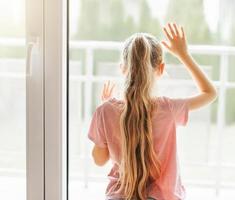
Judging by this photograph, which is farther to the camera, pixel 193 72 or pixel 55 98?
pixel 55 98

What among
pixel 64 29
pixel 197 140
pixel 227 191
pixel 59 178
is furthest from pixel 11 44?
pixel 227 191

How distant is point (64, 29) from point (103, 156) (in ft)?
1.65

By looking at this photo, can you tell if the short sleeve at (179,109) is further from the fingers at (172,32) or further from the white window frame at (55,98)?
the white window frame at (55,98)

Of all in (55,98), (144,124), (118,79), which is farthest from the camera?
(118,79)

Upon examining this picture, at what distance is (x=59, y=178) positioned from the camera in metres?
1.79

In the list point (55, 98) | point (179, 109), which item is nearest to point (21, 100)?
point (55, 98)

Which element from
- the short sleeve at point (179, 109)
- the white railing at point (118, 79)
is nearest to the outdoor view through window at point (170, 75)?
the white railing at point (118, 79)

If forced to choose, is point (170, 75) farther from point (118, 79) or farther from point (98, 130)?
point (98, 130)

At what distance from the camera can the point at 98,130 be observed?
164 centimetres

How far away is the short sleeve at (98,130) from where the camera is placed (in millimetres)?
1635

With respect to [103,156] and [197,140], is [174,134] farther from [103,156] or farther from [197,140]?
[197,140]

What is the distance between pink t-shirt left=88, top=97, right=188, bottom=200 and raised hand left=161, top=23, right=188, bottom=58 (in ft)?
0.59

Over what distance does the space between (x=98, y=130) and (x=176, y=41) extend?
1.42 feet

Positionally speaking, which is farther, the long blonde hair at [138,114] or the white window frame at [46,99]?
the white window frame at [46,99]
